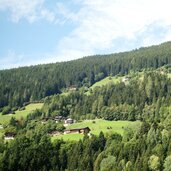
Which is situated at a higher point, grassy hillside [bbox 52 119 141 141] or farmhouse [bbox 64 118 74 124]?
farmhouse [bbox 64 118 74 124]

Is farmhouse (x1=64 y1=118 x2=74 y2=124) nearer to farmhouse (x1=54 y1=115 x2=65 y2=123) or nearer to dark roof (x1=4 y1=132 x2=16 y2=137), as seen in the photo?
farmhouse (x1=54 y1=115 x2=65 y2=123)

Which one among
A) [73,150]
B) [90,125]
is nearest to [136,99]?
[90,125]

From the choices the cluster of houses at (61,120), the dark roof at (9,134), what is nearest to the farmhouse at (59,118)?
the cluster of houses at (61,120)

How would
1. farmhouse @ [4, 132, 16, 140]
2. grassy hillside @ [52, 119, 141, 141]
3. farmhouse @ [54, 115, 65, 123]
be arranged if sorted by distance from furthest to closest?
farmhouse @ [54, 115, 65, 123] → farmhouse @ [4, 132, 16, 140] → grassy hillside @ [52, 119, 141, 141]

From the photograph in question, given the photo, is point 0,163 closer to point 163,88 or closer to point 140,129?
point 140,129

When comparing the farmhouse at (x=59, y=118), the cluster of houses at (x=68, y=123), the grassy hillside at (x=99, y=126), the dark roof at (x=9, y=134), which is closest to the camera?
the grassy hillside at (x=99, y=126)

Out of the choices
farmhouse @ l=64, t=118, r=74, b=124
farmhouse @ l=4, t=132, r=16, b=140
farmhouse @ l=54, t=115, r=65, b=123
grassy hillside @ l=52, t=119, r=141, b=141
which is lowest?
farmhouse @ l=4, t=132, r=16, b=140

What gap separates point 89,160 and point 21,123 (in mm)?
79256

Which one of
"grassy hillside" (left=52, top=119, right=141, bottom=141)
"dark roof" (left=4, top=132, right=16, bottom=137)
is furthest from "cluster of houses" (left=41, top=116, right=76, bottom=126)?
"dark roof" (left=4, top=132, right=16, bottom=137)

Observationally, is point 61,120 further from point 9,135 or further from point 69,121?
point 9,135

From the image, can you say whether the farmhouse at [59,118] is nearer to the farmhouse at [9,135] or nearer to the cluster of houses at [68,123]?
the cluster of houses at [68,123]

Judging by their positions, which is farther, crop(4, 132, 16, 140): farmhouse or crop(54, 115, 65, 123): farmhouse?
crop(54, 115, 65, 123): farmhouse

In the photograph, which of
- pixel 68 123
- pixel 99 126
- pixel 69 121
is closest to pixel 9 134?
Answer: pixel 68 123

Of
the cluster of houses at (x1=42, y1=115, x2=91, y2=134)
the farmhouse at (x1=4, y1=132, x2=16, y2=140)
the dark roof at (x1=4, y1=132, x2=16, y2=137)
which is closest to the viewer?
the cluster of houses at (x1=42, y1=115, x2=91, y2=134)
